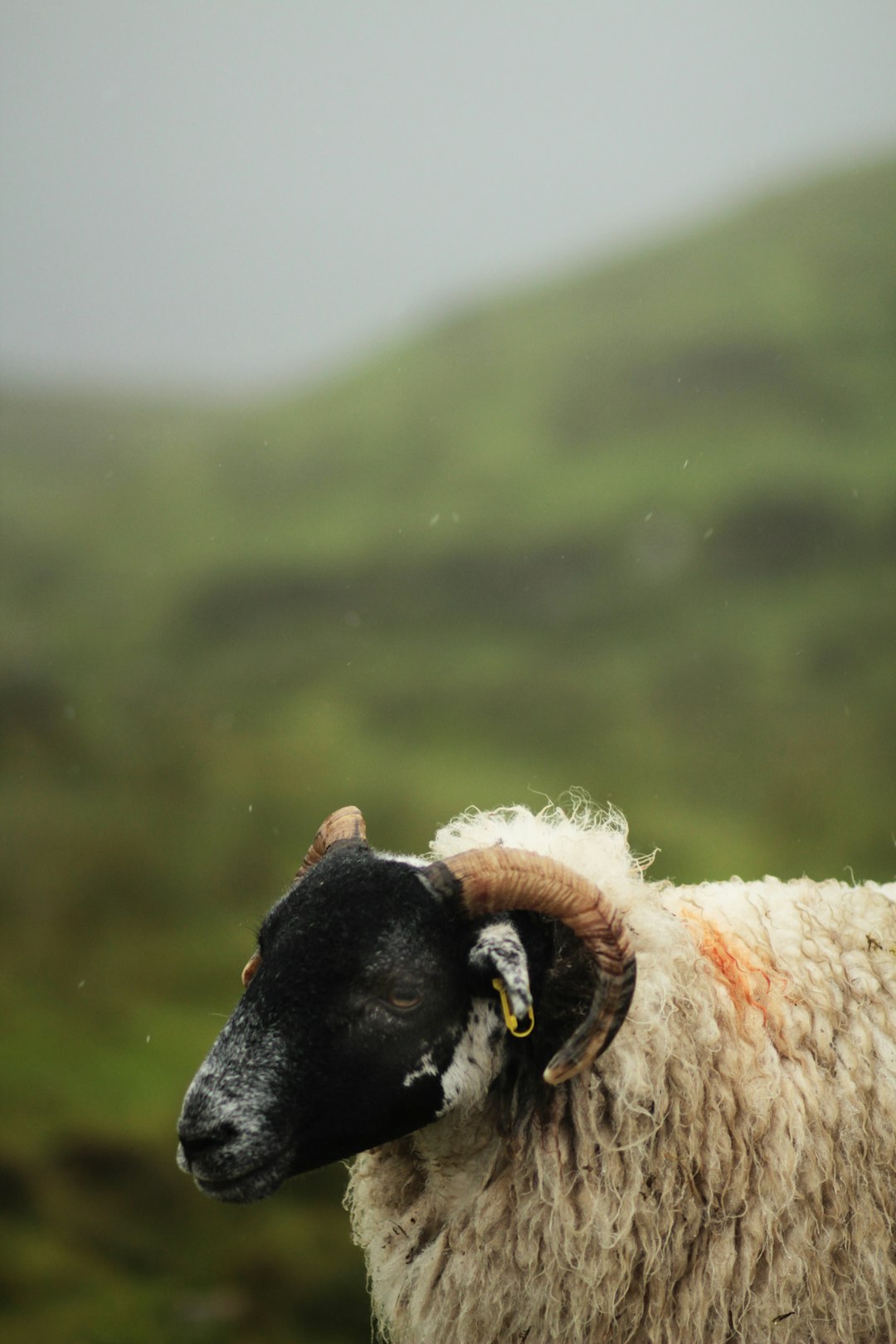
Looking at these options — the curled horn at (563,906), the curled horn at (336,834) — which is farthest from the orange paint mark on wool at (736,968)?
the curled horn at (336,834)

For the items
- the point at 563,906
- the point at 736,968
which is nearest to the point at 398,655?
the point at 736,968

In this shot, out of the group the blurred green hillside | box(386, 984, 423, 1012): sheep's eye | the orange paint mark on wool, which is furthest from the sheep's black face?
the blurred green hillside

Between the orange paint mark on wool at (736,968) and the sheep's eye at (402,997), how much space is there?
1.20 m

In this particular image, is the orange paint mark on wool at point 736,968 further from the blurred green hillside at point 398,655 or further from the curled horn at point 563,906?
the blurred green hillside at point 398,655

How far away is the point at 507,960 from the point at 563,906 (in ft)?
0.84

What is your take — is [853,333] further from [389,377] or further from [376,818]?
[376,818]

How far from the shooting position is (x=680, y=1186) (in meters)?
3.53

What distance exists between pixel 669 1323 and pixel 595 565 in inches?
711

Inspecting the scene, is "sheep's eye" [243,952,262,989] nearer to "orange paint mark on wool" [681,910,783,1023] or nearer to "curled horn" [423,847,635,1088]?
"curled horn" [423,847,635,1088]

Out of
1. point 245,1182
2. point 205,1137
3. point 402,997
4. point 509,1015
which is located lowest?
point 245,1182

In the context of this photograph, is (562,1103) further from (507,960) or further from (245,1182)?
(245,1182)

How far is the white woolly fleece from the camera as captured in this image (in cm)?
348

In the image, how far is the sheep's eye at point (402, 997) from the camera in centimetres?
326

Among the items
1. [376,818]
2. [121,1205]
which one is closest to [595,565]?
[376,818]
